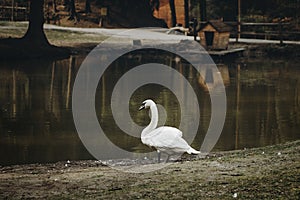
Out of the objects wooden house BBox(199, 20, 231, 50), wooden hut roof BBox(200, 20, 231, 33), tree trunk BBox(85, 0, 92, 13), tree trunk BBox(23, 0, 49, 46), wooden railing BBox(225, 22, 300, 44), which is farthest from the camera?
tree trunk BBox(85, 0, 92, 13)

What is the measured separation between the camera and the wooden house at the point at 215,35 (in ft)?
111

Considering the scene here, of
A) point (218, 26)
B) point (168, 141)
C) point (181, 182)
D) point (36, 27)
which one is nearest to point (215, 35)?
point (218, 26)

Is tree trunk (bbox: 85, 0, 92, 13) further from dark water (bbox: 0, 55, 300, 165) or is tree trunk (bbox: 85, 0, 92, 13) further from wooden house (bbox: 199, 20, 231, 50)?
dark water (bbox: 0, 55, 300, 165)

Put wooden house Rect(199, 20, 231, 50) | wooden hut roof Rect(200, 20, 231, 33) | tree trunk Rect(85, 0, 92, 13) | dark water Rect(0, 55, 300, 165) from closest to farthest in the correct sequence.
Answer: dark water Rect(0, 55, 300, 165)
wooden hut roof Rect(200, 20, 231, 33)
wooden house Rect(199, 20, 231, 50)
tree trunk Rect(85, 0, 92, 13)

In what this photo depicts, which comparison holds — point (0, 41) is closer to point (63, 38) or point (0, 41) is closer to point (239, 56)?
point (63, 38)

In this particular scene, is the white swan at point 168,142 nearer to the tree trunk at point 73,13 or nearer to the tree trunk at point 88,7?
the tree trunk at point 73,13

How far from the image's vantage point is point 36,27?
3522cm

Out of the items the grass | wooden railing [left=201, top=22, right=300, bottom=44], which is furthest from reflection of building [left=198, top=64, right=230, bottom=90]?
the grass

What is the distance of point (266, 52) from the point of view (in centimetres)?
3678

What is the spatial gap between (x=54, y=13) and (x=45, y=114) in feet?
101

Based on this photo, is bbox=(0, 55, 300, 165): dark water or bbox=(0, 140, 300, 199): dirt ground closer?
bbox=(0, 140, 300, 199): dirt ground

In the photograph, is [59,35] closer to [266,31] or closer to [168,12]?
[266,31]

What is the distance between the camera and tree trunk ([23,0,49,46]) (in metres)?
34.8

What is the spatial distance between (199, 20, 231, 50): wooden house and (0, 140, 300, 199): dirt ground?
2246 centimetres
